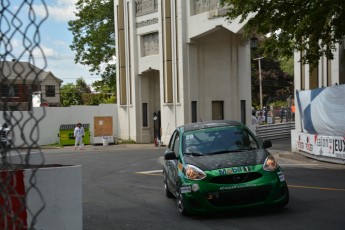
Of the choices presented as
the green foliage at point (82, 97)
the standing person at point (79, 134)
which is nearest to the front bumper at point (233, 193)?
the standing person at point (79, 134)

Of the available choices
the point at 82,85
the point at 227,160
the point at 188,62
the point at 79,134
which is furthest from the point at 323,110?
the point at 82,85

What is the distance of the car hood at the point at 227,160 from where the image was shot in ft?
29.7

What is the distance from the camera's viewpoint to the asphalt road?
8.57 m

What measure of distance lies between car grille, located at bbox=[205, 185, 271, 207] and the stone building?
2125cm

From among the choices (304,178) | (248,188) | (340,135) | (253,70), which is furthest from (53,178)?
(253,70)

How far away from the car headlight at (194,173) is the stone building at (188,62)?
21.0 metres

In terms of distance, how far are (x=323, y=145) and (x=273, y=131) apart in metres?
15.1

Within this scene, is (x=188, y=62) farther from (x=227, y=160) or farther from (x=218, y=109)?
(x=227, y=160)

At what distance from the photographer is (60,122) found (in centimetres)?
3984

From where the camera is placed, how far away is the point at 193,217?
30.6 feet

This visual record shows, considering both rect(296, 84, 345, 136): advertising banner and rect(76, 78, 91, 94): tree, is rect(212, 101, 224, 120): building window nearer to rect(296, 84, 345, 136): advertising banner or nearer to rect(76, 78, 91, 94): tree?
rect(296, 84, 345, 136): advertising banner

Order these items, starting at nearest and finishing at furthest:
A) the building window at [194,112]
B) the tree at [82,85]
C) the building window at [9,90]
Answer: the building window at [9,90]
the building window at [194,112]
the tree at [82,85]

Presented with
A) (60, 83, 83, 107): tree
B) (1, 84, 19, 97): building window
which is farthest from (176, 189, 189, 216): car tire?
(60, 83, 83, 107): tree

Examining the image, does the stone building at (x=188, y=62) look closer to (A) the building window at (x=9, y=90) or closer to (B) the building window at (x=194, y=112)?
(B) the building window at (x=194, y=112)
